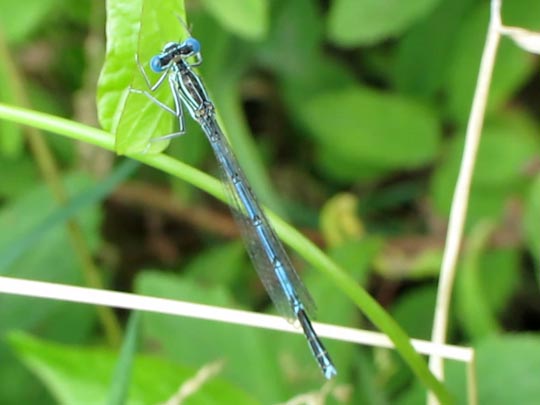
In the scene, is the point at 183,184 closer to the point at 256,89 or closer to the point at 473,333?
the point at 256,89

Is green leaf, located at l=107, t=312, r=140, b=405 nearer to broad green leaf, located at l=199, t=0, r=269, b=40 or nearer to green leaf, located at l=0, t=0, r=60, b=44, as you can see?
broad green leaf, located at l=199, t=0, r=269, b=40

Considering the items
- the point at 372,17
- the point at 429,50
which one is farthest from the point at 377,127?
the point at 372,17

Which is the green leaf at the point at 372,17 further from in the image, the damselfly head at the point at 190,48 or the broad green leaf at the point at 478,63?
the damselfly head at the point at 190,48

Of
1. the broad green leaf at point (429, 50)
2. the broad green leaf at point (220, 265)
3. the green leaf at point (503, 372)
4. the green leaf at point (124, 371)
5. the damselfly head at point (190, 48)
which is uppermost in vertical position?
the broad green leaf at point (429, 50)

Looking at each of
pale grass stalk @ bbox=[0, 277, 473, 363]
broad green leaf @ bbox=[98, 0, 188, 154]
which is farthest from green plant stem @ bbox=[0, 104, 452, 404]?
pale grass stalk @ bbox=[0, 277, 473, 363]

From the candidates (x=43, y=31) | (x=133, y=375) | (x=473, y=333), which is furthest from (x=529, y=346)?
(x=43, y=31)

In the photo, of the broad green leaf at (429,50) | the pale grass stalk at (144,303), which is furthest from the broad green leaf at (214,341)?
the broad green leaf at (429,50)
